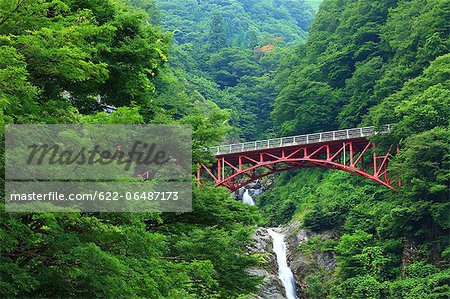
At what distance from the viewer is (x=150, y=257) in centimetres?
801

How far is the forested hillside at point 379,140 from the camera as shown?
82.7 ft

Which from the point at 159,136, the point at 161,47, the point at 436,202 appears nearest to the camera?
the point at 159,136

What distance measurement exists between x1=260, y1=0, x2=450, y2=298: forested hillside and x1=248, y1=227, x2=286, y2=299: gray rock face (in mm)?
1579

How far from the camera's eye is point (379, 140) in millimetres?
28797

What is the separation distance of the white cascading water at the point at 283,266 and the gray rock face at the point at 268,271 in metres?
0.37

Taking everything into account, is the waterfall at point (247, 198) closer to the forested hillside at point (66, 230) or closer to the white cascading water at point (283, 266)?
the white cascading water at point (283, 266)

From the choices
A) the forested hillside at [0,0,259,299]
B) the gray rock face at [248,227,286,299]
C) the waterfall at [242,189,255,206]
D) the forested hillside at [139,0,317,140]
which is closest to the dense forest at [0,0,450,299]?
the forested hillside at [0,0,259,299]

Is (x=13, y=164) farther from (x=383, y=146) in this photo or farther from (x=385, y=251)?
(x=383, y=146)

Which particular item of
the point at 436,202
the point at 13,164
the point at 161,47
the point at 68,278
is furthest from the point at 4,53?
the point at 436,202

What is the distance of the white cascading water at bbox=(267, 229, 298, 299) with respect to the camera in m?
29.0

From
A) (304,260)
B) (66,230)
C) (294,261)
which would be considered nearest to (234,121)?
(294,261)

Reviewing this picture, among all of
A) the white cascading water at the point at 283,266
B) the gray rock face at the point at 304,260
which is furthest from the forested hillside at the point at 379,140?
the white cascading water at the point at 283,266

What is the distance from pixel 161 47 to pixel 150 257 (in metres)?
5.56

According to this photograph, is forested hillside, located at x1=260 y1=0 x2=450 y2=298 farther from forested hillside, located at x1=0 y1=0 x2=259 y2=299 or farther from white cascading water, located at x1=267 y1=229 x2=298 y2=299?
forested hillside, located at x1=0 y1=0 x2=259 y2=299
